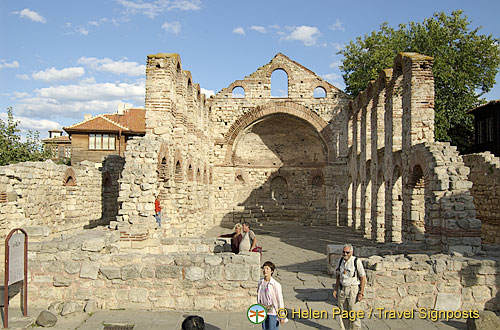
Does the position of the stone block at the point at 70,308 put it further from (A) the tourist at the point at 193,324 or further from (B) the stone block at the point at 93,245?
(A) the tourist at the point at 193,324

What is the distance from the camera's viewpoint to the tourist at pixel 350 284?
557 centimetres

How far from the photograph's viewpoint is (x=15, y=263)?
20.5ft

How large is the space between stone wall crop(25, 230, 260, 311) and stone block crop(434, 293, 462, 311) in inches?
122

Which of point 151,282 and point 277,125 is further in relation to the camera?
point 277,125

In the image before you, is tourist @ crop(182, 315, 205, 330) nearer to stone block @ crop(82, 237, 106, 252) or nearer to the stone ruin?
the stone ruin

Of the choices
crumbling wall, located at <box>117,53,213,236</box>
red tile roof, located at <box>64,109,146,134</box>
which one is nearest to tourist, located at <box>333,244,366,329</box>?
crumbling wall, located at <box>117,53,213,236</box>

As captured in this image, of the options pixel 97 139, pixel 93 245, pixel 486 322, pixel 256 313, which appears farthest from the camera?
pixel 97 139

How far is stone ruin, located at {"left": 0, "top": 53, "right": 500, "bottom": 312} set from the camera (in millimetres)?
6816

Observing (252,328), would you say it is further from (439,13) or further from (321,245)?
(439,13)

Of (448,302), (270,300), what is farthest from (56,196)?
(448,302)

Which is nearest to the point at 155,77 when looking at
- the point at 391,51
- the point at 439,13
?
the point at 391,51

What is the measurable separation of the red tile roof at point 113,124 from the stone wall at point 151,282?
74.9 ft

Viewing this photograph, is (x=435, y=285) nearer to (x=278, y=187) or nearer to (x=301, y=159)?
(x=301, y=159)

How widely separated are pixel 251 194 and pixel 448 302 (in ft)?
61.2
